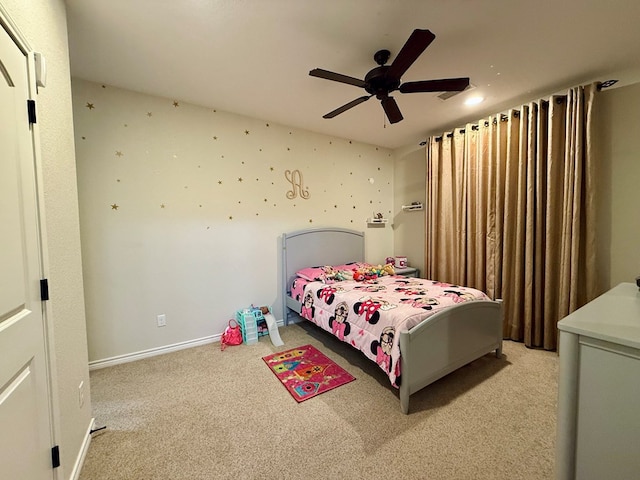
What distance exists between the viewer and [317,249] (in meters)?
3.66

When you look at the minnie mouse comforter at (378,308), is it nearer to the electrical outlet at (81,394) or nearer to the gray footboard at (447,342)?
the gray footboard at (447,342)

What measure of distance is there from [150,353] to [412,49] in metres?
3.36

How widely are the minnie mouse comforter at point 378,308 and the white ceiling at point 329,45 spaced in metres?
1.97

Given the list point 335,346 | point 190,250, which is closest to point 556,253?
point 335,346

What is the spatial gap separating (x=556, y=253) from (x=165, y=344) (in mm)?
4111

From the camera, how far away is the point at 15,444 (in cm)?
94

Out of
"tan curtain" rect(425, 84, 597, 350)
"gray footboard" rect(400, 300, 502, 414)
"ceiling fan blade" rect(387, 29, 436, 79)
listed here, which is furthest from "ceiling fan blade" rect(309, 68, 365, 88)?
"tan curtain" rect(425, 84, 597, 350)

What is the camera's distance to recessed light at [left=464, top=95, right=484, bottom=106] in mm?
2738

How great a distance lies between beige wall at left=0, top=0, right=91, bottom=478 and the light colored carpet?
0.37 meters

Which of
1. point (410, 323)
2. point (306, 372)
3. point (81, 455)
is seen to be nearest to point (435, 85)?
point (410, 323)

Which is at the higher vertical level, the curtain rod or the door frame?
the curtain rod

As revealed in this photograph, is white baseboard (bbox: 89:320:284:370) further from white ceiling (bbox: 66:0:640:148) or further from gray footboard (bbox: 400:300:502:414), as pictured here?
white ceiling (bbox: 66:0:640:148)

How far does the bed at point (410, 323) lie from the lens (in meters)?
1.85

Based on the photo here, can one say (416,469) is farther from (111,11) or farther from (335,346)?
(111,11)
